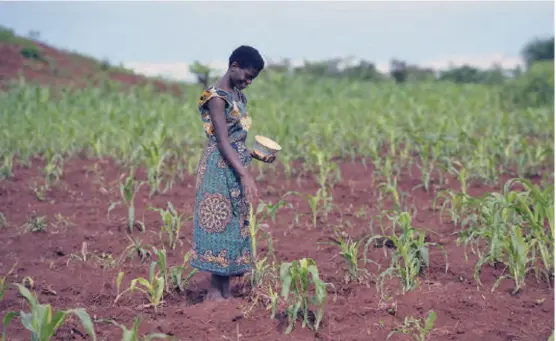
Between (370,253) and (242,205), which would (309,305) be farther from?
(370,253)

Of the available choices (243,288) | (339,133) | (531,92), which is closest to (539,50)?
(531,92)

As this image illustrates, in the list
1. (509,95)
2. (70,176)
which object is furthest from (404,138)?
(509,95)

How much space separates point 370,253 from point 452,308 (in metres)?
0.99

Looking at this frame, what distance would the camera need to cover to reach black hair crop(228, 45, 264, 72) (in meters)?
3.47

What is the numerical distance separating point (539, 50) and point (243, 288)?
27.0 meters

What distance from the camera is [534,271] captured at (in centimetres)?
416

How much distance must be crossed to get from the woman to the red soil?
225 mm

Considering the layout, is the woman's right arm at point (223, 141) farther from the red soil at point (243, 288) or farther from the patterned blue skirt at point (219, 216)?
the red soil at point (243, 288)

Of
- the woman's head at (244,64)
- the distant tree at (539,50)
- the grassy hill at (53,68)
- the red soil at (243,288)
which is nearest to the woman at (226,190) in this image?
the woman's head at (244,64)

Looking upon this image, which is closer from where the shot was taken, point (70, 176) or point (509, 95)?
point (70, 176)

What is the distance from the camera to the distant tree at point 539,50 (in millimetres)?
27358

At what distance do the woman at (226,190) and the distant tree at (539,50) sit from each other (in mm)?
25374

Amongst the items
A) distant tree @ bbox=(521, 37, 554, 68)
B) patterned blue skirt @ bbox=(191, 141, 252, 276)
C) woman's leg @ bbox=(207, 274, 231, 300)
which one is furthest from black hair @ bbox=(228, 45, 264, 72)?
distant tree @ bbox=(521, 37, 554, 68)

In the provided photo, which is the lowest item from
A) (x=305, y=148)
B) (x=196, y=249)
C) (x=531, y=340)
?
(x=531, y=340)
